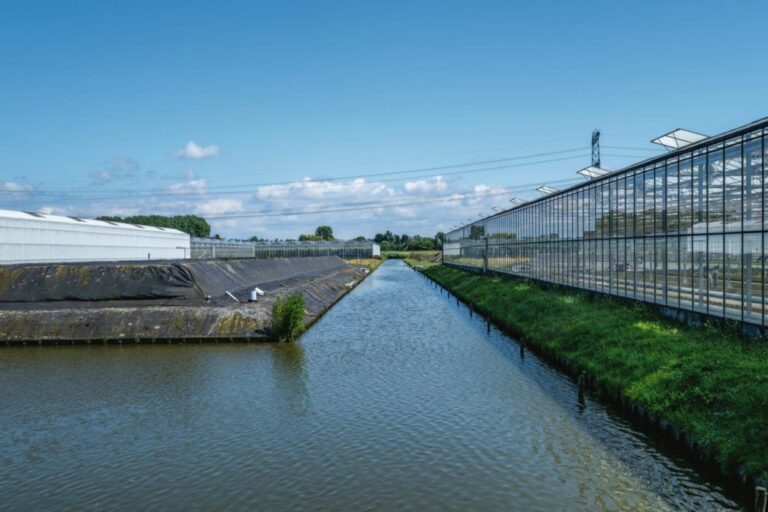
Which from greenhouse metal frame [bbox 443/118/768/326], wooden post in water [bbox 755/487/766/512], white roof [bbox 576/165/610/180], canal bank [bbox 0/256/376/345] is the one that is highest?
white roof [bbox 576/165/610/180]

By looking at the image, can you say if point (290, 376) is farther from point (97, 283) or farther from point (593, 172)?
point (593, 172)

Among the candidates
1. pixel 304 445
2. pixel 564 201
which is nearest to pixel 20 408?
pixel 304 445

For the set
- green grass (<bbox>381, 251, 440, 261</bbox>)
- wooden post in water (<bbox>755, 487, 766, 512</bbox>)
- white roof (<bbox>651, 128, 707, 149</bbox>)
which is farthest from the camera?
green grass (<bbox>381, 251, 440, 261</bbox>)

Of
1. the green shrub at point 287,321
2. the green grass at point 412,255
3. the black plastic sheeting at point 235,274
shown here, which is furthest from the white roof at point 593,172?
the green grass at point 412,255

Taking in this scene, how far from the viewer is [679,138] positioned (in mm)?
21578

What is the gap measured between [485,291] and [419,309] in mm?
6419

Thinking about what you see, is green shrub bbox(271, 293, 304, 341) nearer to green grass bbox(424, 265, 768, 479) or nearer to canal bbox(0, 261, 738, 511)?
canal bbox(0, 261, 738, 511)

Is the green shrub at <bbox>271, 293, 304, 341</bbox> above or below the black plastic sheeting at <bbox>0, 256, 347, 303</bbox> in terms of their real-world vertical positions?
below

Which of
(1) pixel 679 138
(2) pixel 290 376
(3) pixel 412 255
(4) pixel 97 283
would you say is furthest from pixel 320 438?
(3) pixel 412 255

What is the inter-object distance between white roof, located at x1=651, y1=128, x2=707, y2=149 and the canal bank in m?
18.3

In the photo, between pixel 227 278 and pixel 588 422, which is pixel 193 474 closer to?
pixel 588 422

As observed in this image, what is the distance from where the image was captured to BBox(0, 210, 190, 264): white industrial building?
4386cm

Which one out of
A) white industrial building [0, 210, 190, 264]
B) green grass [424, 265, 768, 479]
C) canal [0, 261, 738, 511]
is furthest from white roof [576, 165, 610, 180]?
white industrial building [0, 210, 190, 264]

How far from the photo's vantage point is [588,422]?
48.0 feet
